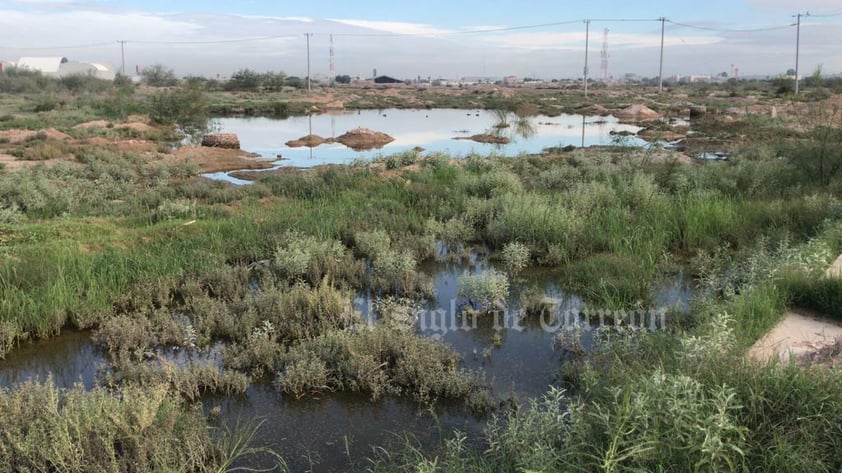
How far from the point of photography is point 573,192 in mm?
12336

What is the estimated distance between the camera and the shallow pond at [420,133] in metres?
24.9

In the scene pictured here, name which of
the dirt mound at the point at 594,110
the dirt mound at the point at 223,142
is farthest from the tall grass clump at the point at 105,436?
the dirt mound at the point at 594,110

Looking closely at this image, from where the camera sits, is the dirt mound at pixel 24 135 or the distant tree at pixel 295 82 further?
the distant tree at pixel 295 82

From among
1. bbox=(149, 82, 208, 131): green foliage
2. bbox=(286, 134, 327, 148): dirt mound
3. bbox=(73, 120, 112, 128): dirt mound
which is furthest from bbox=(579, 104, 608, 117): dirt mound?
bbox=(73, 120, 112, 128): dirt mound

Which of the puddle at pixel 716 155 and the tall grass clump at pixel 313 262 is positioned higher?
the puddle at pixel 716 155

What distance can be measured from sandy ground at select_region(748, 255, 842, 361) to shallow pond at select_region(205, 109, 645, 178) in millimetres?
14438

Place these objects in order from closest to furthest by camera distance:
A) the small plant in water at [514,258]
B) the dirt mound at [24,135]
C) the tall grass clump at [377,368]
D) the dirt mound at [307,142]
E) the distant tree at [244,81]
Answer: the tall grass clump at [377,368] < the small plant in water at [514,258] < the dirt mound at [24,135] < the dirt mound at [307,142] < the distant tree at [244,81]

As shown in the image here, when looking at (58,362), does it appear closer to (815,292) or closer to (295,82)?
(815,292)

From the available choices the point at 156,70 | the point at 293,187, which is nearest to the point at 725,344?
the point at 293,187

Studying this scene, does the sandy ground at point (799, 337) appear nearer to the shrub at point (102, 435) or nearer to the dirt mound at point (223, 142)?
the shrub at point (102, 435)

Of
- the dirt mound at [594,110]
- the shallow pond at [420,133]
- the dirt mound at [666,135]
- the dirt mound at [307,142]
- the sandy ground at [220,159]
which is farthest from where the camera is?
the dirt mound at [594,110]

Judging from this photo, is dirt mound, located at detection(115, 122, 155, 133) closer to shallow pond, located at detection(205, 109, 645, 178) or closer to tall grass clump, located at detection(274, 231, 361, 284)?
shallow pond, located at detection(205, 109, 645, 178)

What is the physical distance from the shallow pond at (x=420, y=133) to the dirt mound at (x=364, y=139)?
0.49 meters

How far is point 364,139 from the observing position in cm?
2834
